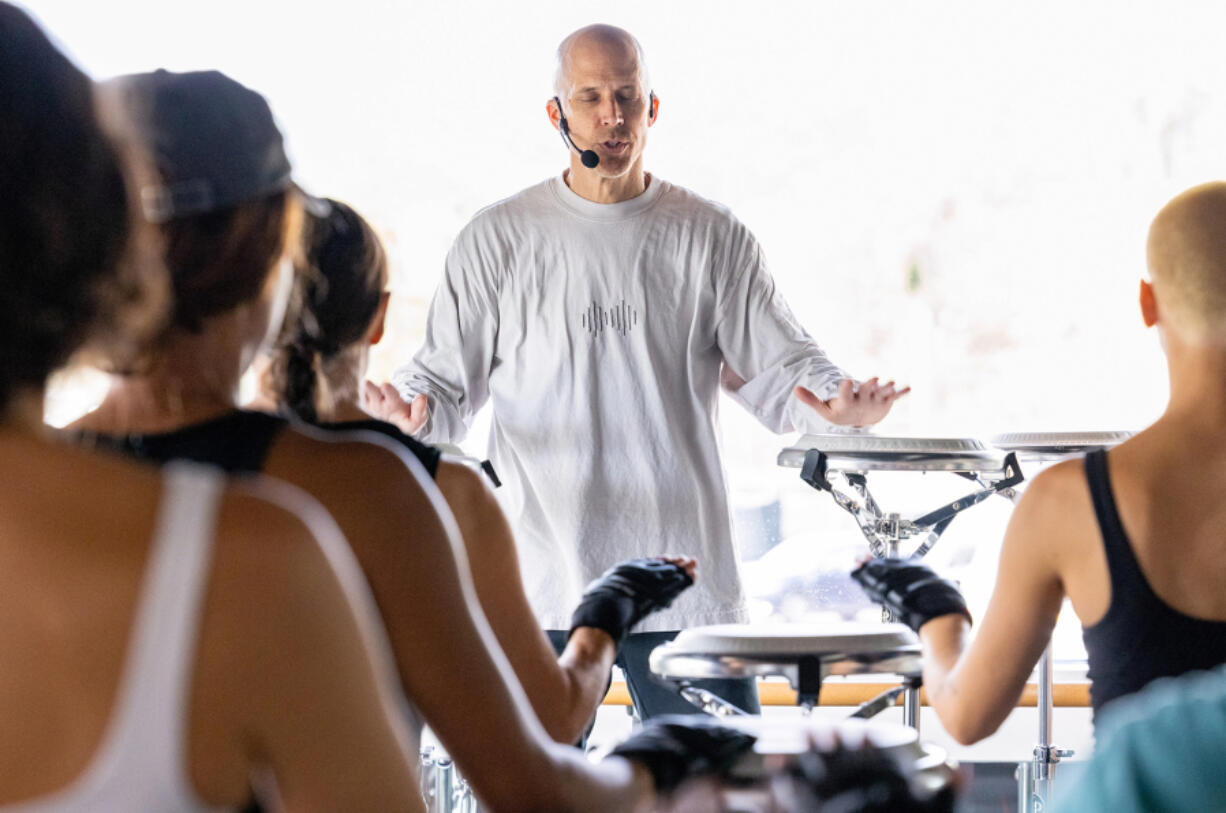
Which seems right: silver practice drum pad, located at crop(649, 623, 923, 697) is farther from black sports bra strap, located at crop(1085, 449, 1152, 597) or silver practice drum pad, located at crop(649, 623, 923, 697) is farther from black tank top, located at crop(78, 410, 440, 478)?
black tank top, located at crop(78, 410, 440, 478)

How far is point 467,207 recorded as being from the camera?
3863 millimetres

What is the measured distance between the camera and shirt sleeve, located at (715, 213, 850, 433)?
275cm

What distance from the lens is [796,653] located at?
5.27ft

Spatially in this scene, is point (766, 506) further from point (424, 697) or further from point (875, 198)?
point (424, 697)

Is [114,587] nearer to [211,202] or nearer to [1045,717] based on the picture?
[211,202]

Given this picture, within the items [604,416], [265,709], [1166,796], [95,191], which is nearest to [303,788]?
[265,709]

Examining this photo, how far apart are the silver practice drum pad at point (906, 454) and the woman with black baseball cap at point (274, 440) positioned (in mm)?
1361

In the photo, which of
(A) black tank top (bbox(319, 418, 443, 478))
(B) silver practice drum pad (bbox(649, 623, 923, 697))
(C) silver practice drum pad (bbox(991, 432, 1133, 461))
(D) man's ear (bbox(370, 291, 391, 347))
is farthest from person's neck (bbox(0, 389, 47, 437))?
(C) silver practice drum pad (bbox(991, 432, 1133, 461))

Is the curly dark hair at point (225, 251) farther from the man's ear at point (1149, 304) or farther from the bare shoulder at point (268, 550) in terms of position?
the man's ear at point (1149, 304)

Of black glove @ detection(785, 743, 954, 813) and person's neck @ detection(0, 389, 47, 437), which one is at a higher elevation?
person's neck @ detection(0, 389, 47, 437)

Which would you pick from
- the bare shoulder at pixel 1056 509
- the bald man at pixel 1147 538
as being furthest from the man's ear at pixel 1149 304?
the bare shoulder at pixel 1056 509

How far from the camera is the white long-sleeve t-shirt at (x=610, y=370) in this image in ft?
8.77

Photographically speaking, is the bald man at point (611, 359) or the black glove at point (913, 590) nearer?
the black glove at point (913, 590)

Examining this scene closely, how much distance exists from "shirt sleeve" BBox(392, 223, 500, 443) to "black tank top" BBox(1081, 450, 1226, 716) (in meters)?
1.54
